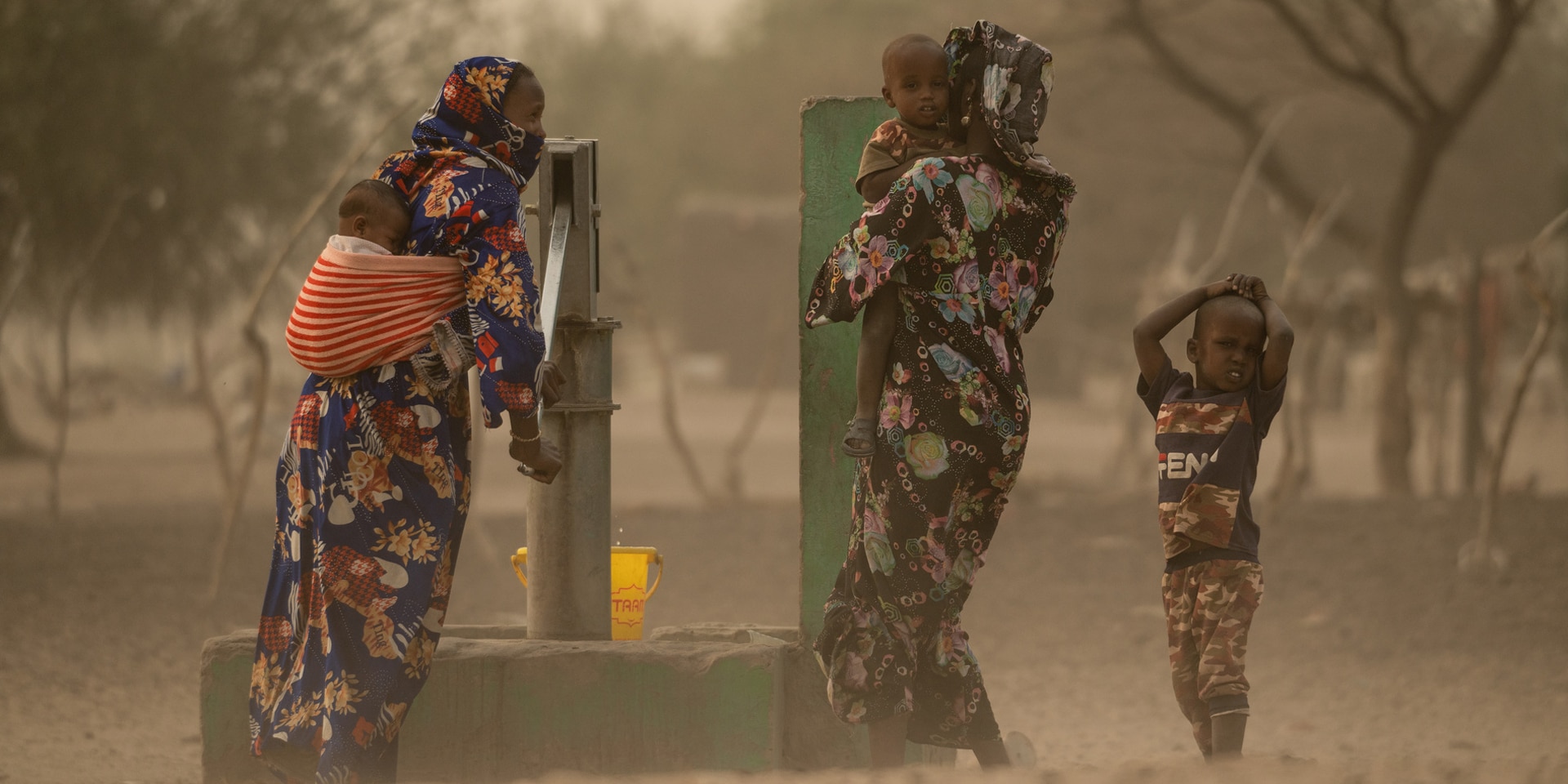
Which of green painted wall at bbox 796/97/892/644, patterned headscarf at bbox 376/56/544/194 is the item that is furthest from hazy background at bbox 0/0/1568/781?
patterned headscarf at bbox 376/56/544/194

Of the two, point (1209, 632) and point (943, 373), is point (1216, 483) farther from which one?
point (943, 373)

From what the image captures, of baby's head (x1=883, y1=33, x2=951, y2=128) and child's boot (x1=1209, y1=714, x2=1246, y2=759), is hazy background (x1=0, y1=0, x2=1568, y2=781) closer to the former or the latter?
child's boot (x1=1209, y1=714, x2=1246, y2=759)

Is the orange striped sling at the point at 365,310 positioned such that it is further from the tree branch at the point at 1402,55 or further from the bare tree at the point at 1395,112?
the tree branch at the point at 1402,55

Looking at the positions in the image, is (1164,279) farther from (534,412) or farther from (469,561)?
(534,412)

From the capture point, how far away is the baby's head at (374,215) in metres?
3.13

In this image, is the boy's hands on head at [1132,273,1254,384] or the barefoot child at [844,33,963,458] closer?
the barefoot child at [844,33,963,458]

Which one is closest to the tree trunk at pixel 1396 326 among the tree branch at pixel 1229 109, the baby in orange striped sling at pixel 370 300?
the tree branch at pixel 1229 109

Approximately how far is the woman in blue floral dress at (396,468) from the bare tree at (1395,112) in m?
7.58

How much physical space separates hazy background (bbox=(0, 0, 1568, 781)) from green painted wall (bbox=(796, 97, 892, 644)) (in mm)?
913

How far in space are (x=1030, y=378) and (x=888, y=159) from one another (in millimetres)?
19641

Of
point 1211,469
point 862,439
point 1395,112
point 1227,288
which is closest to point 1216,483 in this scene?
point 1211,469

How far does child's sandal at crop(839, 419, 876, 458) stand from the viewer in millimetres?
3098

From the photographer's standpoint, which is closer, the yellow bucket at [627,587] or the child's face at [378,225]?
the child's face at [378,225]

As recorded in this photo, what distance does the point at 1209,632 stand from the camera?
10.8 ft
